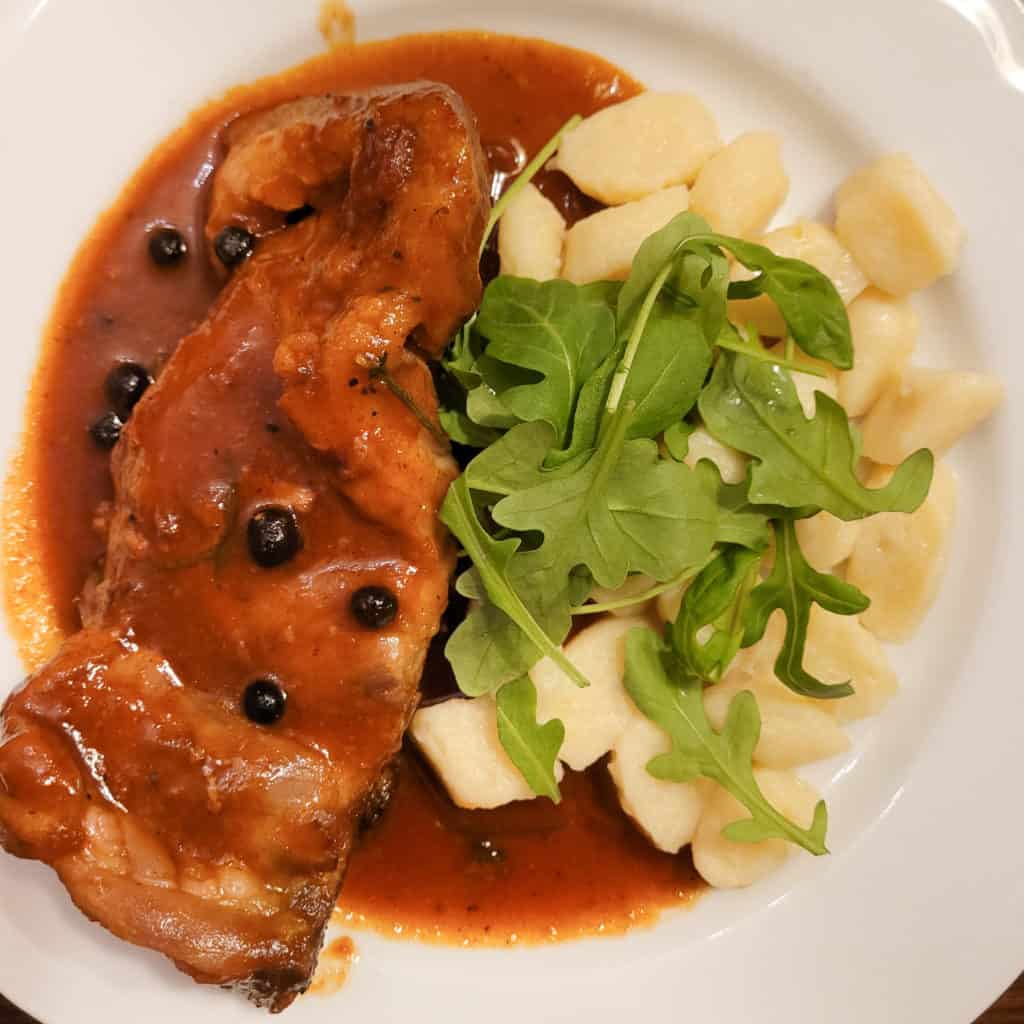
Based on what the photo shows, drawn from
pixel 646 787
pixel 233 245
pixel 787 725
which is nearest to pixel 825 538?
pixel 787 725

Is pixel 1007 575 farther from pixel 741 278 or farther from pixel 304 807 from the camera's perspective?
pixel 304 807

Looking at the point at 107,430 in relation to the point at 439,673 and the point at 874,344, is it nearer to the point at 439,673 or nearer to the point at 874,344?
the point at 439,673

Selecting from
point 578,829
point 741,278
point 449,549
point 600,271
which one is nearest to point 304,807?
point 449,549

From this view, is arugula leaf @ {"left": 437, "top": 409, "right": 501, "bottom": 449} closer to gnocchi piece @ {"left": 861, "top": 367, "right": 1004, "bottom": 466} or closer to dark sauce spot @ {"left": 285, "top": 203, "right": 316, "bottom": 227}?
dark sauce spot @ {"left": 285, "top": 203, "right": 316, "bottom": 227}

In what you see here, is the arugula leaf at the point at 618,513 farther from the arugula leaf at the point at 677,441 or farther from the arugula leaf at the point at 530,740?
the arugula leaf at the point at 530,740

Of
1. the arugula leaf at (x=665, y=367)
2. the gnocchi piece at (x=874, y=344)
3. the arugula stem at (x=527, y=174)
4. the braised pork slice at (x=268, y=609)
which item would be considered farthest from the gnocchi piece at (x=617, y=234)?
the gnocchi piece at (x=874, y=344)

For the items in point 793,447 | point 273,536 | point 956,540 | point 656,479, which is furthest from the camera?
point 956,540
